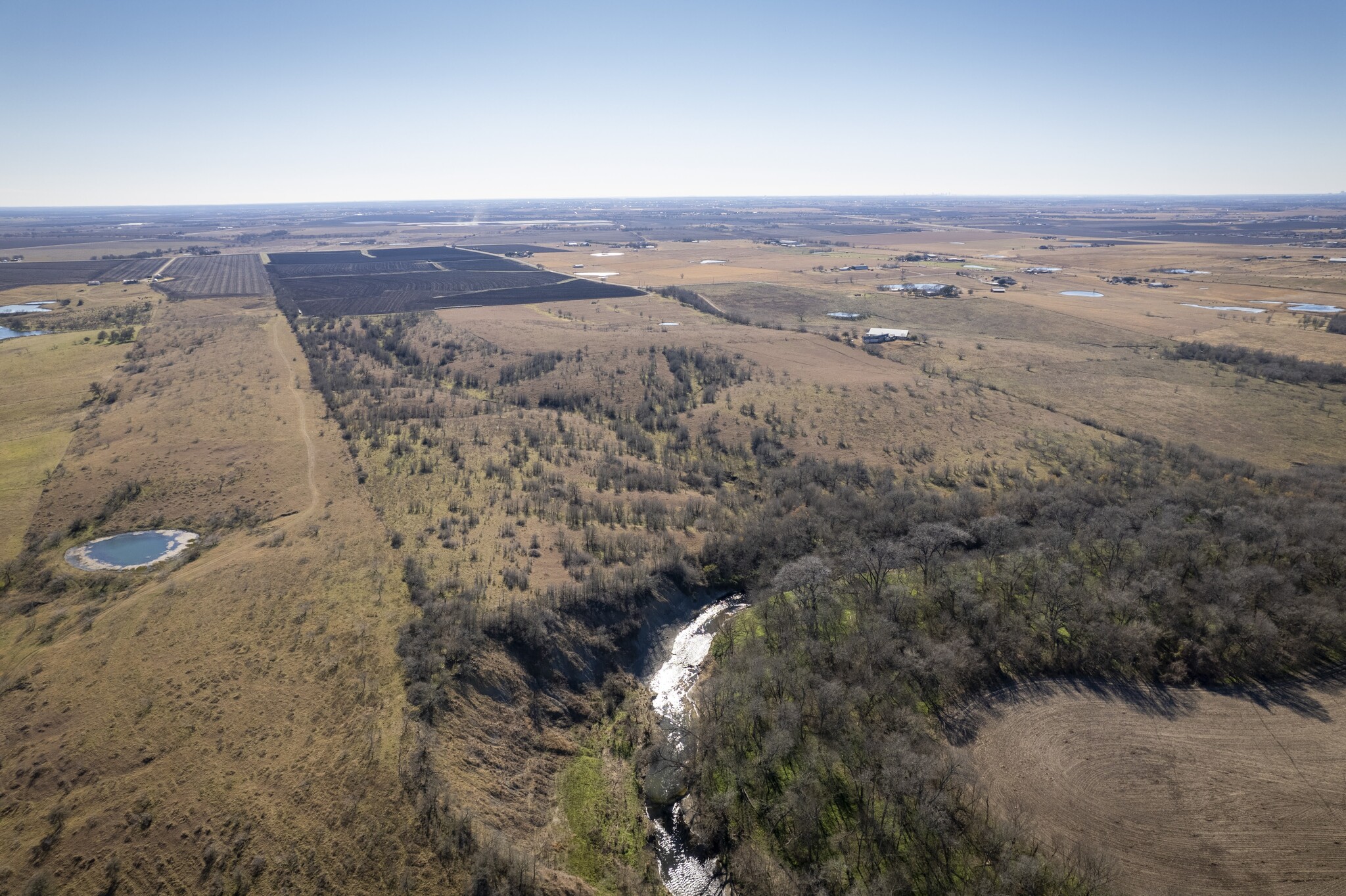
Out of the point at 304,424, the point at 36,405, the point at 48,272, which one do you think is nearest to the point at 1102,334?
the point at 304,424

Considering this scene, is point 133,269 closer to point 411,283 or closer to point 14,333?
point 411,283

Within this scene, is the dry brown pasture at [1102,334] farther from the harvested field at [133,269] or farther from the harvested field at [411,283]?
the harvested field at [133,269]

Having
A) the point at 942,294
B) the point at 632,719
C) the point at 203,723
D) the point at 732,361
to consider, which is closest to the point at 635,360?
the point at 732,361

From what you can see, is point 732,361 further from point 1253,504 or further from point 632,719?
point 632,719

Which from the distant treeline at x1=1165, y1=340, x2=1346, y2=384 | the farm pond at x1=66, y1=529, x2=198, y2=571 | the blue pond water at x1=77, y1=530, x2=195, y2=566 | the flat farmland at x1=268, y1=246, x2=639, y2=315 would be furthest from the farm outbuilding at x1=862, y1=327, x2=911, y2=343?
the blue pond water at x1=77, y1=530, x2=195, y2=566

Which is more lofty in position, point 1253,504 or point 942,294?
point 942,294

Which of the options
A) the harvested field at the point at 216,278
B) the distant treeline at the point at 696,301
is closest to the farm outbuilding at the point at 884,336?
the distant treeline at the point at 696,301
